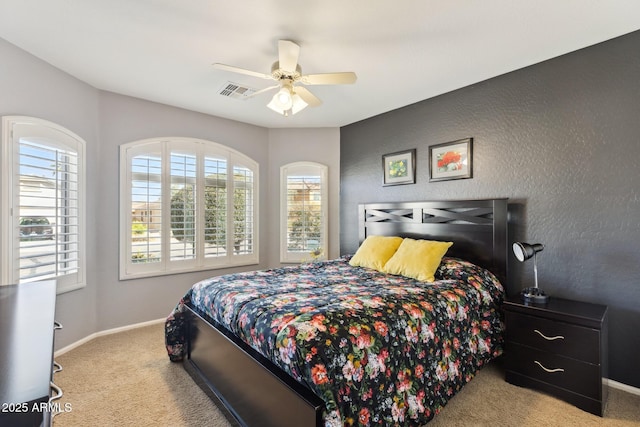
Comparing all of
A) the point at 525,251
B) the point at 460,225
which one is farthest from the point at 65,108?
the point at 525,251

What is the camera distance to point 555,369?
228 cm

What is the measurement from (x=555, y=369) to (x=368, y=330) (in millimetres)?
1643

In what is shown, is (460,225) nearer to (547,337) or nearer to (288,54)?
(547,337)

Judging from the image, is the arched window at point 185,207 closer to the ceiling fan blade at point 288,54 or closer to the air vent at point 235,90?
the air vent at point 235,90

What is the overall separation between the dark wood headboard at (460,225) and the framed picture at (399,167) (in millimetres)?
349

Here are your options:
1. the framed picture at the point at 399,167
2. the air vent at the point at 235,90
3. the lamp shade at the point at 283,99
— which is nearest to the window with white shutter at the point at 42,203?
the air vent at the point at 235,90

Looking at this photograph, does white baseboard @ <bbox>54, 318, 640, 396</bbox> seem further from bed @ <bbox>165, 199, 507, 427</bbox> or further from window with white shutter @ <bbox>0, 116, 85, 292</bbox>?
bed @ <bbox>165, 199, 507, 427</bbox>

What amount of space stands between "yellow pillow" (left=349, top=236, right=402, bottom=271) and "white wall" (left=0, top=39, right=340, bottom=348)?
1.93 meters

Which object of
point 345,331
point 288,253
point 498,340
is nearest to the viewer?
point 345,331

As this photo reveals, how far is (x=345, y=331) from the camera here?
166 centimetres

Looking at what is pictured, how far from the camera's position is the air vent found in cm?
323

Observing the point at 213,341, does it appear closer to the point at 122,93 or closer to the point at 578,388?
the point at 578,388

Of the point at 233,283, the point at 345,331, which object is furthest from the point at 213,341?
the point at 345,331

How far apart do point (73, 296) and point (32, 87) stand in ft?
6.56
